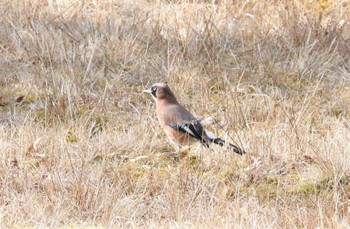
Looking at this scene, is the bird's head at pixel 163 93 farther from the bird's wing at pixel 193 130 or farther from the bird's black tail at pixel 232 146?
the bird's black tail at pixel 232 146

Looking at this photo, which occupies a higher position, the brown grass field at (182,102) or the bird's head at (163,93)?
the bird's head at (163,93)

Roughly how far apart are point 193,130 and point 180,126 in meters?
0.10

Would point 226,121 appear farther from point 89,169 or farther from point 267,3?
point 267,3

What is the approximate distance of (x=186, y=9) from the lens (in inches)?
366

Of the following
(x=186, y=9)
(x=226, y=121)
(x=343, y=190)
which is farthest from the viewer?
(x=186, y=9)

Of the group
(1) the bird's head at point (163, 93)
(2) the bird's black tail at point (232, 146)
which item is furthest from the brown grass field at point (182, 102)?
(1) the bird's head at point (163, 93)

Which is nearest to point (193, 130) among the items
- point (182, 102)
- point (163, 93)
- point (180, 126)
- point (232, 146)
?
point (180, 126)

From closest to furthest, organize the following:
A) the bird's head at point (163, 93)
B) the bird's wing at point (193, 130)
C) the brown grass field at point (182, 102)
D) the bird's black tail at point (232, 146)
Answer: the brown grass field at point (182, 102) → the bird's black tail at point (232, 146) → the bird's wing at point (193, 130) → the bird's head at point (163, 93)

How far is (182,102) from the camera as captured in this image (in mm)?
7238

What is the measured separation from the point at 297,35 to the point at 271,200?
3.36 meters

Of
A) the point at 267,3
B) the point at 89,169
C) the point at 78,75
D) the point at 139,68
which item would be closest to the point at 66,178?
the point at 89,169

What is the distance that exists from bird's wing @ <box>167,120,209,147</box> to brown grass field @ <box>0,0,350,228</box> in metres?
0.09

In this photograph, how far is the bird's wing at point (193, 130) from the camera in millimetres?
5973

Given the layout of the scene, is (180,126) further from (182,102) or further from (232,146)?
(182,102)
